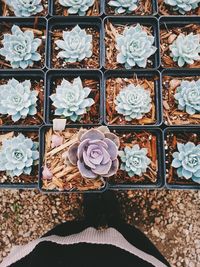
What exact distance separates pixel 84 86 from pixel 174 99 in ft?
→ 0.84

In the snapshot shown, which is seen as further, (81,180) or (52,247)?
(81,180)

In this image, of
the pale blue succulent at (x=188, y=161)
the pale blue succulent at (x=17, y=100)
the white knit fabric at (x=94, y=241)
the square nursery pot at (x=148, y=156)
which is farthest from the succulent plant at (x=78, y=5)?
the white knit fabric at (x=94, y=241)

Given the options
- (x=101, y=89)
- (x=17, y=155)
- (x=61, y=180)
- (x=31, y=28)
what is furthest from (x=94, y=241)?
(x=31, y=28)

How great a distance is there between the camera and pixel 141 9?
1276mm

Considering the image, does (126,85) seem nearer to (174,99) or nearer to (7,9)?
(174,99)

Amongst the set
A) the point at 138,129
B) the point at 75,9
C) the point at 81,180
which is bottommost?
the point at 81,180

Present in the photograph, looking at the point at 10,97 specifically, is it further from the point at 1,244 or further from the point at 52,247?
the point at 1,244

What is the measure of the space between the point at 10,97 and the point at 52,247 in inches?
16.3

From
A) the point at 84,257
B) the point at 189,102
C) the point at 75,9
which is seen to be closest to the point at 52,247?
the point at 84,257

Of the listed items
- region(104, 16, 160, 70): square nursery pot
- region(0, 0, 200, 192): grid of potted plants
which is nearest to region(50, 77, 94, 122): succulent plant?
region(0, 0, 200, 192): grid of potted plants

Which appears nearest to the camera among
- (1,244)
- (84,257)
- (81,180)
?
(84,257)

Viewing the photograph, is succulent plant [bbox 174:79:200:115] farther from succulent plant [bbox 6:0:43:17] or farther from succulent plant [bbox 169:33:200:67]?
succulent plant [bbox 6:0:43:17]

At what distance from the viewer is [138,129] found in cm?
119

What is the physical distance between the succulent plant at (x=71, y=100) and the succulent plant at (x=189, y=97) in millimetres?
242
